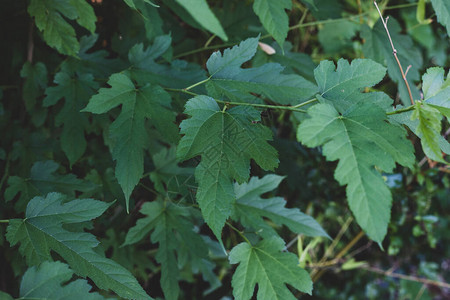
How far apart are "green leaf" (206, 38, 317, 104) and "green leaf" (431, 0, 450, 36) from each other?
1.10 ft

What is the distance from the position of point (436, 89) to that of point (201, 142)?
422 millimetres

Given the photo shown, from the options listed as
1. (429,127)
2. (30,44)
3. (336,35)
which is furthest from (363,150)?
(336,35)

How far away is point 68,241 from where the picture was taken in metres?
0.76

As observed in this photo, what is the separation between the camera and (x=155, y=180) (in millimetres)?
1156

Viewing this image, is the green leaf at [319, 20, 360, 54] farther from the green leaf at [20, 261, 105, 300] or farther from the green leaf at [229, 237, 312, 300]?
the green leaf at [20, 261, 105, 300]

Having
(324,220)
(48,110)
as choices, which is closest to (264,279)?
(48,110)

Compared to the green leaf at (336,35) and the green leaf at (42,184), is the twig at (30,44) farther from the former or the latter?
the green leaf at (336,35)

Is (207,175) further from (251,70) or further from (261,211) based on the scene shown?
(261,211)

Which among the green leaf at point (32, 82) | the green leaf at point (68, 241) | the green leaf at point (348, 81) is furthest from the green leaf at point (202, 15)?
the green leaf at point (32, 82)

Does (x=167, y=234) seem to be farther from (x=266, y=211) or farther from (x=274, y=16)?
(x=274, y=16)

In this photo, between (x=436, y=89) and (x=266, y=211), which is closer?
(x=436, y=89)

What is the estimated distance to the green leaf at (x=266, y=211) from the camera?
3.60 ft

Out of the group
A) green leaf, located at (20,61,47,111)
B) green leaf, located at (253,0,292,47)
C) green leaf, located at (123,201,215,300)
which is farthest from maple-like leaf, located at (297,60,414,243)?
green leaf, located at (20,61,47,111)

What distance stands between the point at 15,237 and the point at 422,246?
6.45 feet
